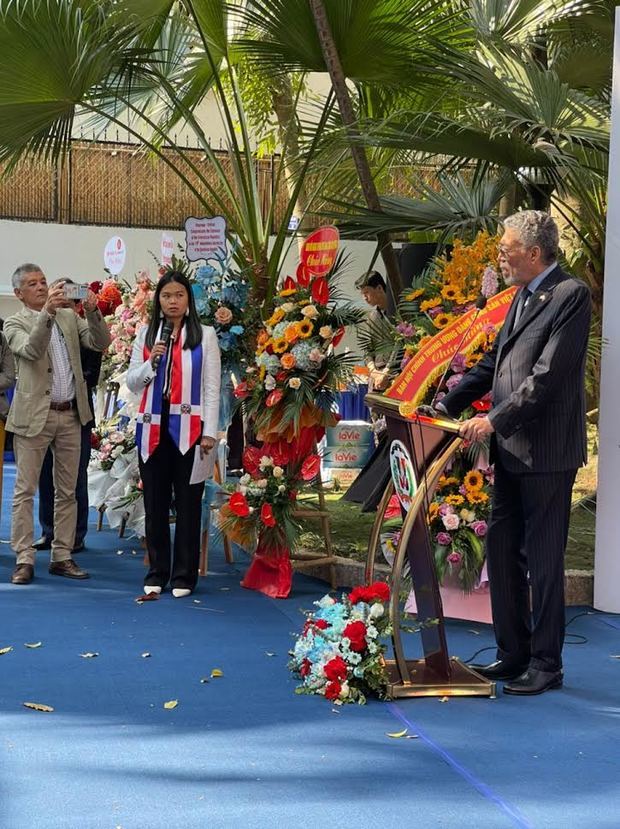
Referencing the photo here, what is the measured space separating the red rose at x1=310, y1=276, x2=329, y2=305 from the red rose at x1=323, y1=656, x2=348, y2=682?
220cm

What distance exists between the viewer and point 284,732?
374cm

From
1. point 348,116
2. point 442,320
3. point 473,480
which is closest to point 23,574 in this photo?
point 473,480

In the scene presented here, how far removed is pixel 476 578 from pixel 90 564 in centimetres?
242

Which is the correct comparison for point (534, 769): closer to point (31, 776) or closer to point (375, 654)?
point (375, 654)

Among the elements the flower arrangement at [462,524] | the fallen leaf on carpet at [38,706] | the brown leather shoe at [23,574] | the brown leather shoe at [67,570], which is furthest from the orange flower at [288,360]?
the fallen leaf on carpet at [38,706]

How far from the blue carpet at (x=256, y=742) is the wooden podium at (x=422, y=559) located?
101 millimetres

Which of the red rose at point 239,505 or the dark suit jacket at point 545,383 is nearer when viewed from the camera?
the dark suit jacket at point 545,383

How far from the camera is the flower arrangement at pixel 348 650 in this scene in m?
4.11

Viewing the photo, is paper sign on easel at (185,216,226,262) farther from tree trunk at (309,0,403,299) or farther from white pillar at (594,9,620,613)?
white pillar at (594,9,620,613)

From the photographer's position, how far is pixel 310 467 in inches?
236

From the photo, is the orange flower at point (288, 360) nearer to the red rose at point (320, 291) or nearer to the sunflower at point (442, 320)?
the red rose at point (320, 291)

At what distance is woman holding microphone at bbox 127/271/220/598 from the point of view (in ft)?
19.0

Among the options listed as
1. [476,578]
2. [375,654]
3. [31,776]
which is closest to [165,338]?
[476,578]

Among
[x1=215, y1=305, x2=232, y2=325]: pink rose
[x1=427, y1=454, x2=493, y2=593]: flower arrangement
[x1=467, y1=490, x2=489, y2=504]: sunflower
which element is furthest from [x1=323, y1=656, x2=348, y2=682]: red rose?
→ [x1=215, y1=305, x2=232, y2=325]: pink rose
